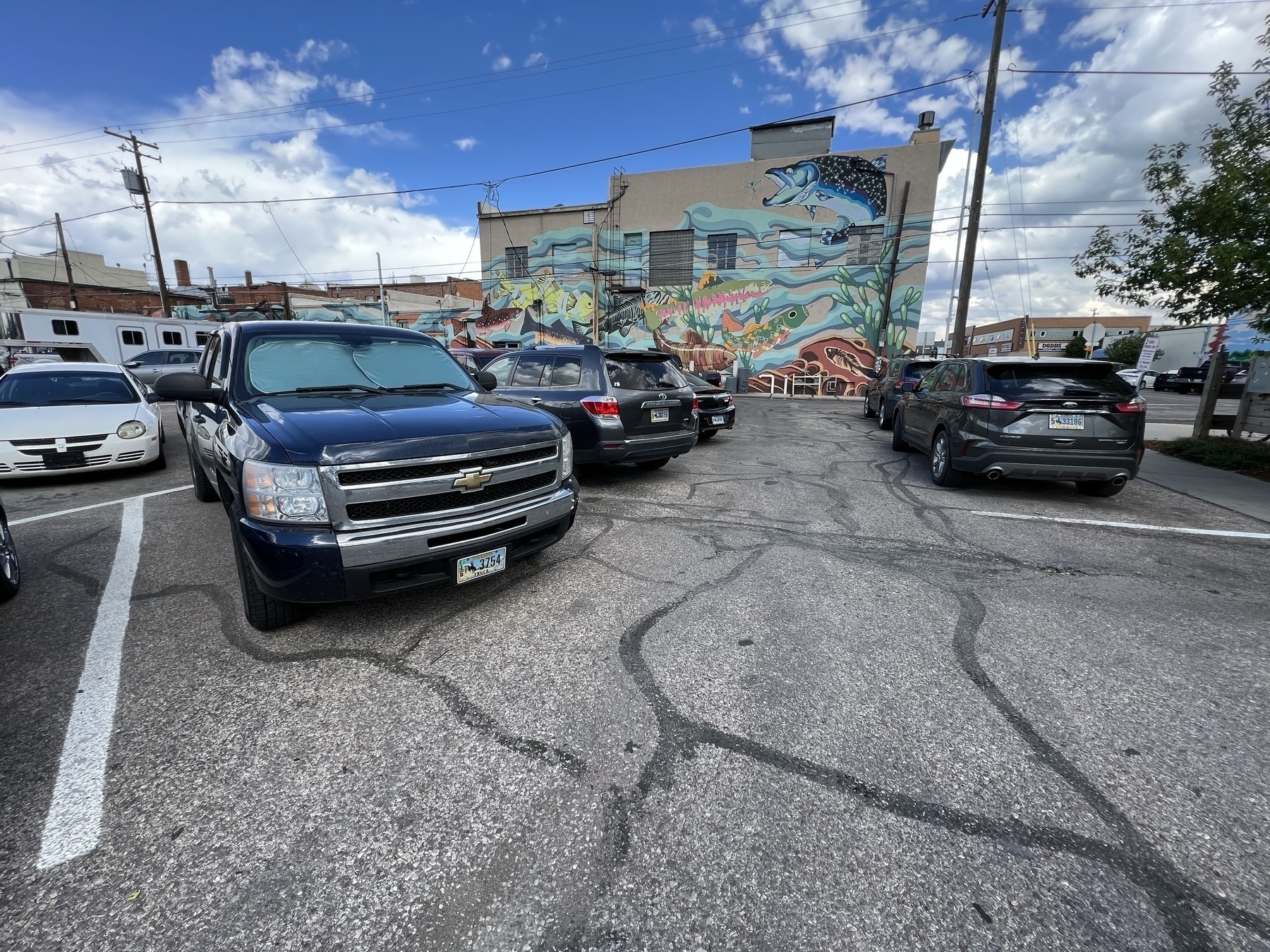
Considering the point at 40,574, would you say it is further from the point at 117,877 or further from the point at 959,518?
the point at 959,518

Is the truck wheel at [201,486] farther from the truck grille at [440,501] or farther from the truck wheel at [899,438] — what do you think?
the truck wheel at [899,438]

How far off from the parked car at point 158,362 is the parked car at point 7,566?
1864 centimetres

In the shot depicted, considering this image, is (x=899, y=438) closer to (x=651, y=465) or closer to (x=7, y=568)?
(x=651, y=465)

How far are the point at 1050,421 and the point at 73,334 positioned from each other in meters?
30.8

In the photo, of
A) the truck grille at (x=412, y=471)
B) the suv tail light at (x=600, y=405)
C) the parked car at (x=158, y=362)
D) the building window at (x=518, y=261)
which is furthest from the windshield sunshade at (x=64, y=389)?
the building window at (x=518, y=261)

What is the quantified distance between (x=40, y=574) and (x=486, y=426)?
383cm

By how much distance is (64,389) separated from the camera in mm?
7328

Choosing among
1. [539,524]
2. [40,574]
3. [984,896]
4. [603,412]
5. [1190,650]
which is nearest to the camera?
[984,896]

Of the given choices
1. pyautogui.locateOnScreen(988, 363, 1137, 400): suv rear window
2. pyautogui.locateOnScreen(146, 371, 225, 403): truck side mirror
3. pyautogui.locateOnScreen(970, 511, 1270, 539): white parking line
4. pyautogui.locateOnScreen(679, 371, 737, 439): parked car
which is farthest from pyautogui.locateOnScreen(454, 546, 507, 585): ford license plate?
pyautogui.locateOnScreen(679, 371, 737, 439): parked car

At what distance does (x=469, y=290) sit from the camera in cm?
5481

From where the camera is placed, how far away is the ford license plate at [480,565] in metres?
3.13

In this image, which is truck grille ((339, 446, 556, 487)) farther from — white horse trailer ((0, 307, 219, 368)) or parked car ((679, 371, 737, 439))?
white horse trailer ((0, 307, 219, 368))

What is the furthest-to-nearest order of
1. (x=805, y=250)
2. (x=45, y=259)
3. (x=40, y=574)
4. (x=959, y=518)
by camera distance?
(x=45, y=259) → (x=805, y=250) → (x=959, y=518) → (x=40, y=574)

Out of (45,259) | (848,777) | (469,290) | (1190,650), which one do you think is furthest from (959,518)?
(45,259)
